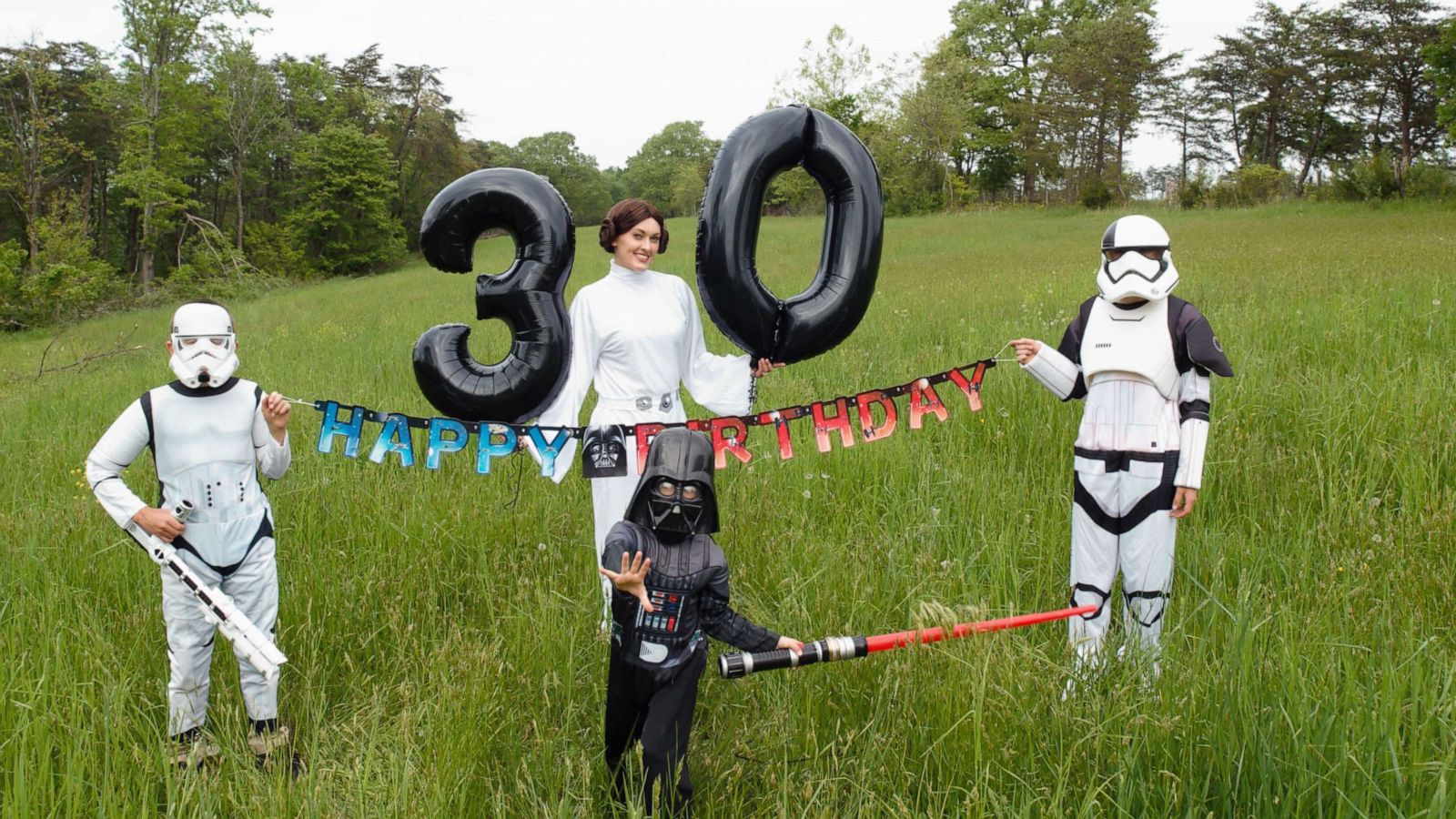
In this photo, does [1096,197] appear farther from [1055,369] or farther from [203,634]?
[203,634]

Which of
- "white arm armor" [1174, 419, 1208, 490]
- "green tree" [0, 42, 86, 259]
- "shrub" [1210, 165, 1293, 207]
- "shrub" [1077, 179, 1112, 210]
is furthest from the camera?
"shrub" [1077, 179, 1112, 210]

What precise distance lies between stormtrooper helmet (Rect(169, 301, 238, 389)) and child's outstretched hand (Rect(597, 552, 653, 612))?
150 cm

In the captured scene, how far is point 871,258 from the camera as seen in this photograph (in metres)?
3.32

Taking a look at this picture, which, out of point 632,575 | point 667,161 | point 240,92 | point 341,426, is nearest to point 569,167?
point 667,161

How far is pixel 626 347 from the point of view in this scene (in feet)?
10.9

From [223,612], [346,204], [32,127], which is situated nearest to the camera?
[223,612]

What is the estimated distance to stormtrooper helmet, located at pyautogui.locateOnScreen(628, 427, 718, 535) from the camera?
2225 mm

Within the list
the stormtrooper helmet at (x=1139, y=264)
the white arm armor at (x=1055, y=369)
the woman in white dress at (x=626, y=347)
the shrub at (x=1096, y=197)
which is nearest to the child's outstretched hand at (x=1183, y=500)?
the white arm armor at (x=1055, y=369)

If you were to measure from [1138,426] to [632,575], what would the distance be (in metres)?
1.93

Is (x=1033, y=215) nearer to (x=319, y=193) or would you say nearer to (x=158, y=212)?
(x=319, y=193)

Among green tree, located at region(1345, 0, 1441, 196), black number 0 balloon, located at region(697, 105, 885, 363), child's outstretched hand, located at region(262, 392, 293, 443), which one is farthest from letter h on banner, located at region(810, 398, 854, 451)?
green tree, located at region(1345, 0, 1441, 196)

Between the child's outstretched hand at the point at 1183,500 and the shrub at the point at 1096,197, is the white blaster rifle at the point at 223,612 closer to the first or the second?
the child's outstretched hand at the point at 1183,500

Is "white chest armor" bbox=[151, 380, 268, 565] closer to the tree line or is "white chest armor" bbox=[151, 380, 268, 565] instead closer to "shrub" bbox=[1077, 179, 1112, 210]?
the tree line

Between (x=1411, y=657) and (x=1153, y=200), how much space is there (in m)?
37.2
